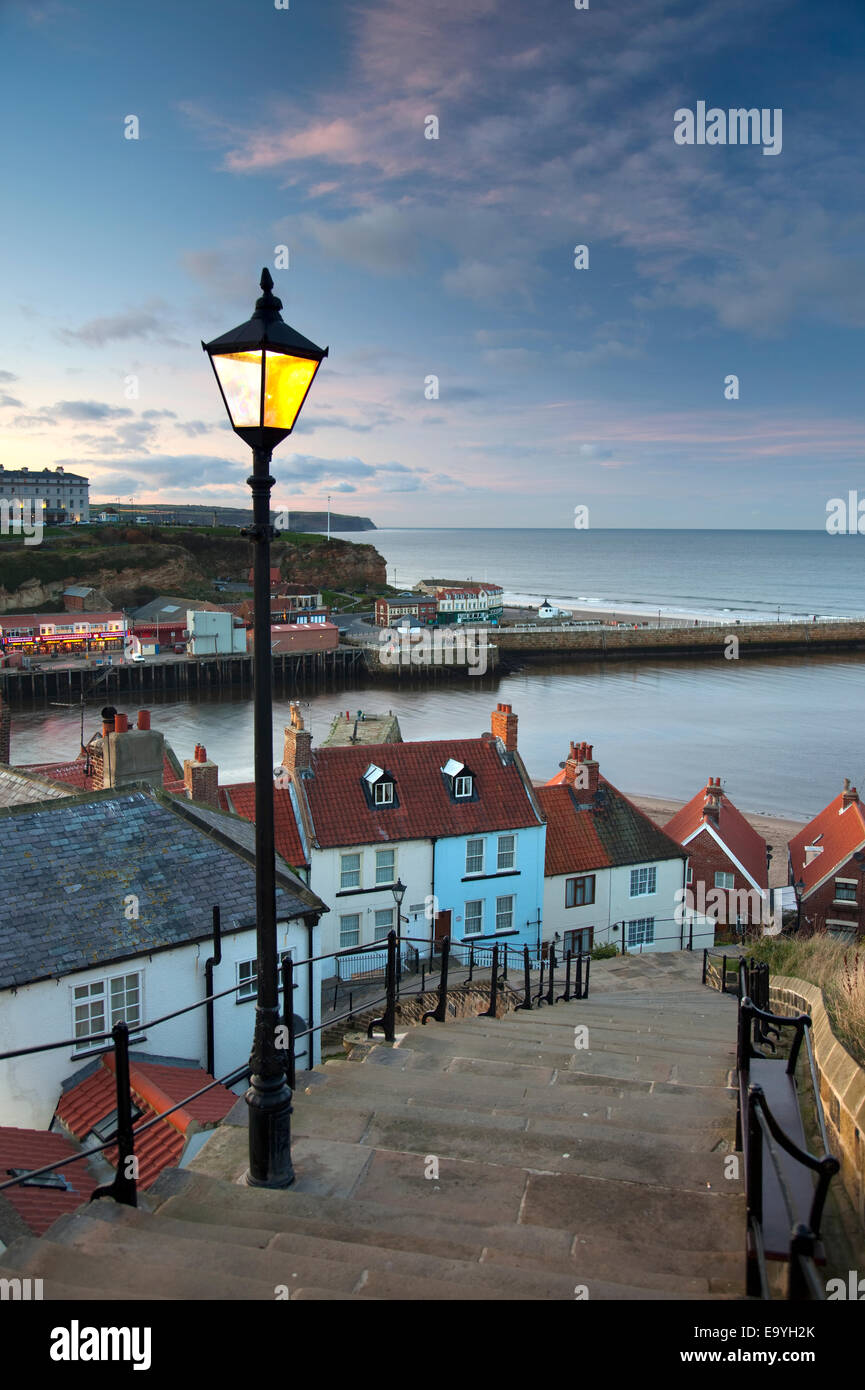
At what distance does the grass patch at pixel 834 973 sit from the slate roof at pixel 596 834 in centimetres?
1285

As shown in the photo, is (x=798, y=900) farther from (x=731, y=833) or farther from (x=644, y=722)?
(x=644, y=722)

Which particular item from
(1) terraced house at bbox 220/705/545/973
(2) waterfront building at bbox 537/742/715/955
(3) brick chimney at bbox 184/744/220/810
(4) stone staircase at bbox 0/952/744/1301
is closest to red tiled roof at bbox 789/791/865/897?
(2) waterfront building at bbox 537/742/715/955

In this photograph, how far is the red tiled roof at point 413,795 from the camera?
24094 millimetres

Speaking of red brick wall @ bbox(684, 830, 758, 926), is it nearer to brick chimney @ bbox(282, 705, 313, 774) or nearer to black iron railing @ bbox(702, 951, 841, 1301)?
brick chimney @ bbox(282, 705, 313, 774)

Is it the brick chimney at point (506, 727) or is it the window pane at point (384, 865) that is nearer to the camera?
the window pane at point (384, 865)

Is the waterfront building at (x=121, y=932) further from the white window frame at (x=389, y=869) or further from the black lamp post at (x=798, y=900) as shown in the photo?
the black lamp post at (x=798, y=900)

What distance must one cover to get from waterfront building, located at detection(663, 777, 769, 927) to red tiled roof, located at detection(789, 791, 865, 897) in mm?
1366

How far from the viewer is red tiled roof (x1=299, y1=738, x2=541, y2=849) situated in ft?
79.0

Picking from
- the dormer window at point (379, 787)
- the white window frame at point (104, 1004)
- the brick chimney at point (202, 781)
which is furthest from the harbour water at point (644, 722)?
the white window frame at point (104, 1004)

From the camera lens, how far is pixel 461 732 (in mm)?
62219

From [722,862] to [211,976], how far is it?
19.0 metres

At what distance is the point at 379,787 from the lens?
24.8 m

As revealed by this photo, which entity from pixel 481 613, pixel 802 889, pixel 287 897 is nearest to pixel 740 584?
pixel 481 613

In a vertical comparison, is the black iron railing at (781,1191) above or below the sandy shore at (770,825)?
above
